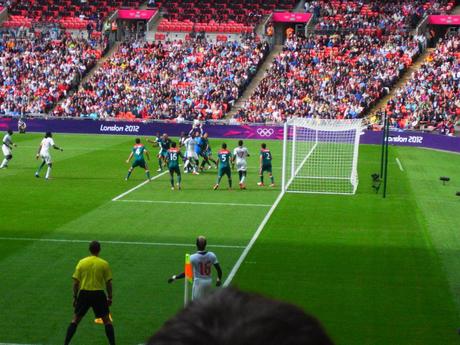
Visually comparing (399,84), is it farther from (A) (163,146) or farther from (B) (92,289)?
(B) (92,289)

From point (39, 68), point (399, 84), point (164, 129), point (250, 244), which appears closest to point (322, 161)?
point (250, 244)

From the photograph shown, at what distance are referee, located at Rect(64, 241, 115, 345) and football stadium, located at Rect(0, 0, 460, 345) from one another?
3 cm

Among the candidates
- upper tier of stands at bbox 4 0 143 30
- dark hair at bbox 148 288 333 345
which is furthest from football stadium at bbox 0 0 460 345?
upper tier of stands at bbox 4 0 143 30

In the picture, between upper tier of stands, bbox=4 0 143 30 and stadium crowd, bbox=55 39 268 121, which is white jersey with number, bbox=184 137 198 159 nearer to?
stadium crowd, bbox=55 39 268 121

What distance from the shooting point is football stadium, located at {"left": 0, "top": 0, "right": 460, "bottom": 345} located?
14.3 metres

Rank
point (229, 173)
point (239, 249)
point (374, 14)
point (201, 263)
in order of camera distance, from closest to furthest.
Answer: point (201, 263)
point (239, 249)
point (229, 173)
point (374, 14)

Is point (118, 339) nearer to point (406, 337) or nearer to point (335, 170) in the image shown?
point (406, 337)

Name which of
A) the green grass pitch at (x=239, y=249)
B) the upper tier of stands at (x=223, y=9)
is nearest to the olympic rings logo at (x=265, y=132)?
the upper tier of stands at (x=223, y=9)

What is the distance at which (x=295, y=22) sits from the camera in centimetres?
7275

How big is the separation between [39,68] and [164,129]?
58.9ft

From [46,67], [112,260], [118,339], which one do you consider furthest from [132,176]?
[46,67]

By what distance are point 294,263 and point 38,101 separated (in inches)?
1935

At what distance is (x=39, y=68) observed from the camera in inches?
2739

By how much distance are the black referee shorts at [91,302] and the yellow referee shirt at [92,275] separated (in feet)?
0.29
